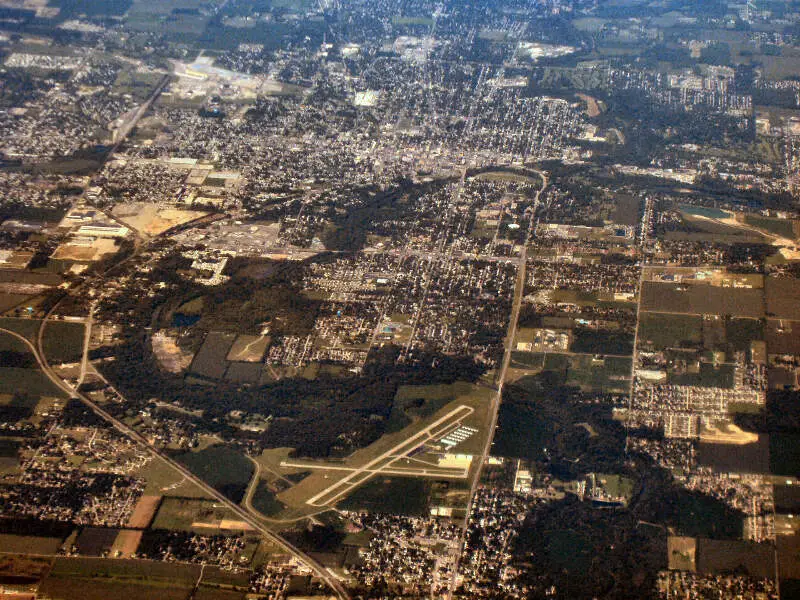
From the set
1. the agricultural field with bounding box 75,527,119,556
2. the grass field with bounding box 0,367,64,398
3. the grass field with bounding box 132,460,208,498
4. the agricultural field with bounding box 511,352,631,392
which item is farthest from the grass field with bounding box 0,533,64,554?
the agricultural field with bounding box 511,352,631,392

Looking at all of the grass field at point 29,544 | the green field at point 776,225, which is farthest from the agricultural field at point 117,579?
the green field at point 776,225

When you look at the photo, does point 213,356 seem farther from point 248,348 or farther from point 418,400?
point 418,400

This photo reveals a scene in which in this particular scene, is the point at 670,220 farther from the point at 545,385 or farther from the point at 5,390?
the point at 5,390

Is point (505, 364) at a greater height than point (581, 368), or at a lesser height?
lesser

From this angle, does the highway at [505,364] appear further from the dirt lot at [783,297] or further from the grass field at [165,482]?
the dirt lot at [783,297]

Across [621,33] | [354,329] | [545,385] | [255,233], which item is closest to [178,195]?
[255,233]

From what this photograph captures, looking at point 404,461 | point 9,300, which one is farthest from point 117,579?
point 9,300
